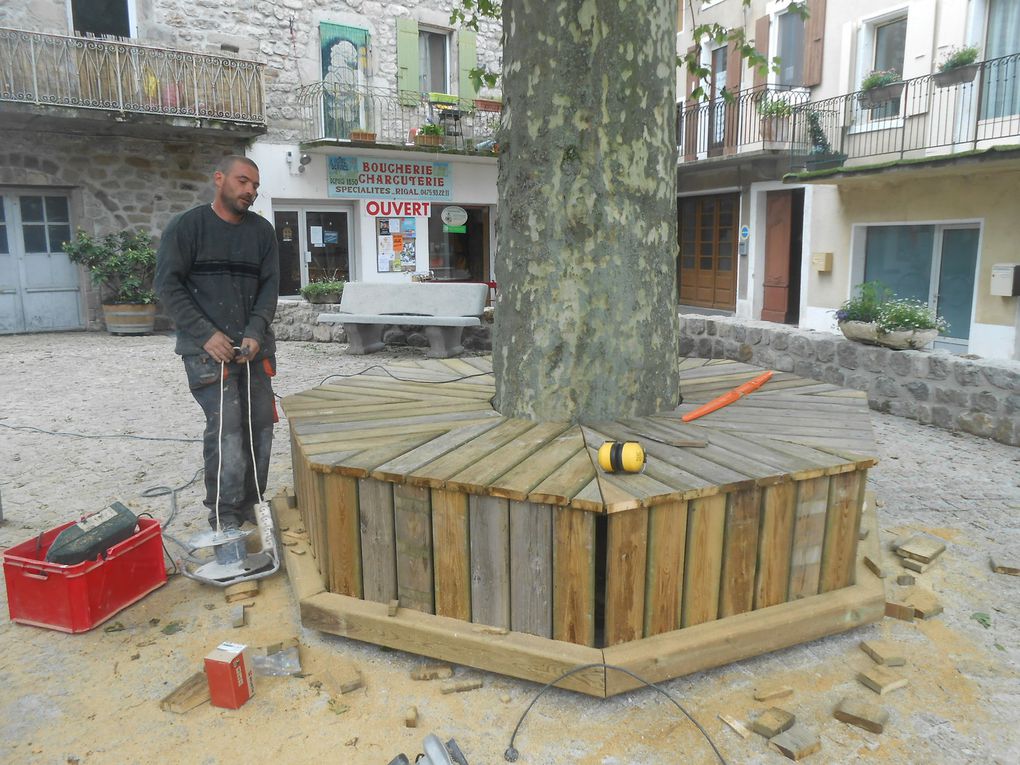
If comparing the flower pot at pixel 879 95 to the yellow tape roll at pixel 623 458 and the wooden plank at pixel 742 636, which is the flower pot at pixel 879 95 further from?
the yellow tape roll at pixel 623 458

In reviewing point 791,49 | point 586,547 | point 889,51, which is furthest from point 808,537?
point 791,49

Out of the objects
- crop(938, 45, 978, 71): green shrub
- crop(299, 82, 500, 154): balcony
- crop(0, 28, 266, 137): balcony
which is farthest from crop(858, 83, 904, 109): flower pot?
crop(0, 28, 266, 137): balcony

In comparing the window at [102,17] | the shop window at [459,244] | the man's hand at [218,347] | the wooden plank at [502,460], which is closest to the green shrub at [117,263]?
the window at [102,17]

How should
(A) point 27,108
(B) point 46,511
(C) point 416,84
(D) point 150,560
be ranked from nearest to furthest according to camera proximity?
(D) point 150,560
(B) point 46,511
(A) point 27,108
(C) point 416,84

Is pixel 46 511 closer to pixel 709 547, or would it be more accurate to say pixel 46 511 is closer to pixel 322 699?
pixel 322 699

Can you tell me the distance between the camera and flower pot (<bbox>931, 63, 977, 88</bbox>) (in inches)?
400

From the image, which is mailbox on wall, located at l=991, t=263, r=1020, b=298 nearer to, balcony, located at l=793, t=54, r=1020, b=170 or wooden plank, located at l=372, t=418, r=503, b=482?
balcony, located at l=793, t=54, r=1020, b=170

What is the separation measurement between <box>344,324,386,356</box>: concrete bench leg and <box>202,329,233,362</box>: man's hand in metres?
6.33

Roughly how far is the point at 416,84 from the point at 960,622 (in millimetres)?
14920

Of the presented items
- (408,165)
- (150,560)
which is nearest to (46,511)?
(150,560)

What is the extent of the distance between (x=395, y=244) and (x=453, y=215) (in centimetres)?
161

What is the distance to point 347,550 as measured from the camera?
2703 millimetres

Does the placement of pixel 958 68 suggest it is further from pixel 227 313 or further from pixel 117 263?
pixel 117 263

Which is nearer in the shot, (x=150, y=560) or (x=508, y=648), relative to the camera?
(x=508, y=648)
